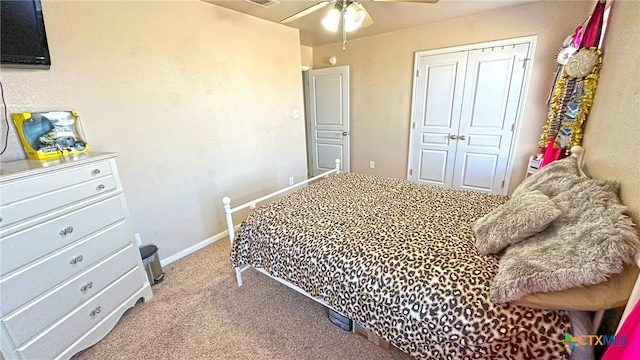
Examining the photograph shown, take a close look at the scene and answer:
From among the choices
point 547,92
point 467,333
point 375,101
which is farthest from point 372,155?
point 467,333

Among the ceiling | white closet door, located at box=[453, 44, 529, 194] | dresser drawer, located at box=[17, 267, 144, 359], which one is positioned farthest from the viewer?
white closet door, located at box=[453, 44, 529, 194]

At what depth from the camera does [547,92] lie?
110 inches

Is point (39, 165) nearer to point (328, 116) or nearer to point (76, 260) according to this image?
point (76, 260)

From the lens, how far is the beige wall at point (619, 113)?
41.5 inches

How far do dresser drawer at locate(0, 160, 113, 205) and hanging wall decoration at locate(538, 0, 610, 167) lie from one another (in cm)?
339

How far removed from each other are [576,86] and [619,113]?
83 centimetres

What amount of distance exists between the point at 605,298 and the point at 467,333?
1.47ft

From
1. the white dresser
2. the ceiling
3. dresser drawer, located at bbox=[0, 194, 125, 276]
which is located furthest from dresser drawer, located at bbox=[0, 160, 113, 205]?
the ceiling

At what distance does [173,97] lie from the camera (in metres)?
2.24

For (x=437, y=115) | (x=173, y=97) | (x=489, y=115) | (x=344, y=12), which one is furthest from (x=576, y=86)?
(x=173, y=97)

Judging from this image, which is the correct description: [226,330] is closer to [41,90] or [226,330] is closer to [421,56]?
[41,90]

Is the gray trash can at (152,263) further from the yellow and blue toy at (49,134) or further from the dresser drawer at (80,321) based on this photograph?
the yellow and blue toy at (49,134)

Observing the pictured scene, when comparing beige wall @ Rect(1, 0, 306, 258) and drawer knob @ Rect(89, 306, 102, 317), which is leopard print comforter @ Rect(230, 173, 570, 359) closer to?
drawer knob @ Rect(89, 306, 102, 317)

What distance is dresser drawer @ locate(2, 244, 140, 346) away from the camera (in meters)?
1.21
